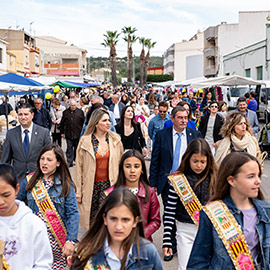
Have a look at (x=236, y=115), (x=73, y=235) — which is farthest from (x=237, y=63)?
(x=73, y=235)

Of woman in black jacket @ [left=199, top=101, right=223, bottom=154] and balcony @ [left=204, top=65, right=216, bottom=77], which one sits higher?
balcony @ [left=204, top=65, right=216, bottom=77]

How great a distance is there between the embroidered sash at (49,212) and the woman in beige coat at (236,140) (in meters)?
2.77

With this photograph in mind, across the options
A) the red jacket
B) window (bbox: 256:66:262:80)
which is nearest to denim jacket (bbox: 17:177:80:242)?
the red jacket

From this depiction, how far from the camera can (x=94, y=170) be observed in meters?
5.57

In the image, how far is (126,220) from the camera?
2.57 meters

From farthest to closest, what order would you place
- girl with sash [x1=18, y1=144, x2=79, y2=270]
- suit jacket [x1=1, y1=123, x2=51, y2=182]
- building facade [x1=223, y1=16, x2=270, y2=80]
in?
building facade [x1=223, y1=16, x2=270, y2=80]
suit jacket [x1=1, y1=123, x2=51, y2=182]
girl with sash [x1=18, y1=144, x2=79, y2=270]

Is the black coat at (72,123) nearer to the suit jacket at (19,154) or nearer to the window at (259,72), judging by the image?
the suit jacket at (19,154)

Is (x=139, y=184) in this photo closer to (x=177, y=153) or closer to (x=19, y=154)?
(x=177, y=153)

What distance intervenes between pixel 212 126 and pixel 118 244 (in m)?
6.79

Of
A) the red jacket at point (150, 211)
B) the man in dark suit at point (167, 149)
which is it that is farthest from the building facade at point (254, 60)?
the red jacket at point (150, 211)

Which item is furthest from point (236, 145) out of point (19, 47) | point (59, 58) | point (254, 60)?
point (59, 58)

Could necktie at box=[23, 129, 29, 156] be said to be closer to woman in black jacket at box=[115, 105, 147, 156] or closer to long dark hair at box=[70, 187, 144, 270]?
woman in black jacket at box=[115, 105, 147, 156]

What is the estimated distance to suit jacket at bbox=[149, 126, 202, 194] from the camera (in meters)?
5.68

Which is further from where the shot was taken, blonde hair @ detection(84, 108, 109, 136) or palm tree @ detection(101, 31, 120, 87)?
palm tree @ detection(101, 31, 120, 87)
